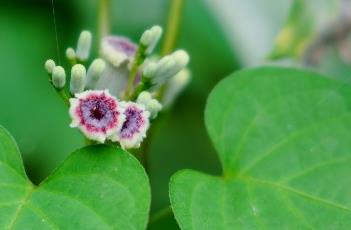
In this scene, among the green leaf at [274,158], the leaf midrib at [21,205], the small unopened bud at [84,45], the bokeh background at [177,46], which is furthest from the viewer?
the bokeh background at [177,46]

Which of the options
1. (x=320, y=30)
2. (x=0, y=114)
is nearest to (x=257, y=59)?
(x=320, y=30)

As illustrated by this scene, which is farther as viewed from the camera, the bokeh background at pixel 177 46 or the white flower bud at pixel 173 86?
the bokeh background at pixel 177 46

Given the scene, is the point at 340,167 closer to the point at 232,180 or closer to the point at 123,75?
the point at 232,180

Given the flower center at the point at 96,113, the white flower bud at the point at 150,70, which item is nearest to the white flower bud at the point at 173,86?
the white flower bud at the point at 150,70

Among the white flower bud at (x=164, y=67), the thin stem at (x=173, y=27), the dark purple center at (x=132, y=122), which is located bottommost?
the thin stem at (x=173, y=27)

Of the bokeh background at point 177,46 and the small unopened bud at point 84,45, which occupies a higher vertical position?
the small unopened bud at point 84,45

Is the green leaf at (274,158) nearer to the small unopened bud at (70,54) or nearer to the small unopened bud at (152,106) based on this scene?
the small unopened bud at (152,106)
